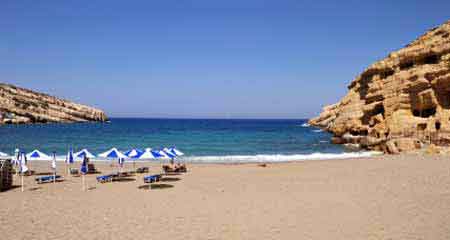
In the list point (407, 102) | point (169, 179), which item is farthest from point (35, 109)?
point (169, 179)

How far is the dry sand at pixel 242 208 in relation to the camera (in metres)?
9.02

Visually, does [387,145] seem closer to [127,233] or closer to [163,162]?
[163,162]

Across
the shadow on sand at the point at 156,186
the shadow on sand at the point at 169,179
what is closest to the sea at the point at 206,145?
the shadow on sand at the point at 169,179

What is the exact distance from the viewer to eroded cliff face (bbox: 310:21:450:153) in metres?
35.1

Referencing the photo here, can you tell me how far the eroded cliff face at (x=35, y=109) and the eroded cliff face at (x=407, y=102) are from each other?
9492cm

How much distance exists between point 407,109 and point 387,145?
10.2 meters

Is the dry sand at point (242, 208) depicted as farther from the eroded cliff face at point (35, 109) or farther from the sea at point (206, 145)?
the eroded cliff face at point (35, 109)

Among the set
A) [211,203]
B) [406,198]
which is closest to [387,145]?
[406,198]

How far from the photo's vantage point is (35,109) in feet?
370

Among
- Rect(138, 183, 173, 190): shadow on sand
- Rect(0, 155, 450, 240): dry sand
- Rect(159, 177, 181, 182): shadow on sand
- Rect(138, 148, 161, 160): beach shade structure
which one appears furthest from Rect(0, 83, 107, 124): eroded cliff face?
Rect(0, 155, 450, 240): dry sand

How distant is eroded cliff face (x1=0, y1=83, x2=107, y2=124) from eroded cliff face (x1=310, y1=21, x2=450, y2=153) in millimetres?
94925

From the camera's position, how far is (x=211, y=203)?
12617mm

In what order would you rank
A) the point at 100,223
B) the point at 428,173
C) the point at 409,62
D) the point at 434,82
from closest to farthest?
the point at 100,223 → the point at 428,173 → the point at 434,82 → the point at 409,62

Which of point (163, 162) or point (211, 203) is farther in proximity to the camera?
point (163, 162)
